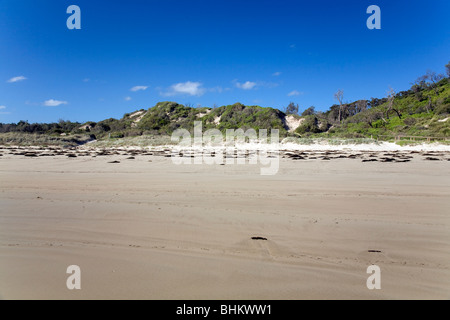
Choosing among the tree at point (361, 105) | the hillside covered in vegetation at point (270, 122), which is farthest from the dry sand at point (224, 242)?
the tree at point (361, 105)

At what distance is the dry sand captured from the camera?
7.00ft

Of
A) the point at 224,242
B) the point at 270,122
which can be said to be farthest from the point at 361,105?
the point at 224,242

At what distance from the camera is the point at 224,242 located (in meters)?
3.06

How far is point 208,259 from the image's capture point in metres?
2.62

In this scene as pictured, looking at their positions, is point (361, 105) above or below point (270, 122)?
above

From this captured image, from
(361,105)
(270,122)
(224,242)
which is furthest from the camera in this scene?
(361,105)

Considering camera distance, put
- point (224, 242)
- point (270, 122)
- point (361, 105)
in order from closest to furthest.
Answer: point (224, 242)
point (270, 122)
point (361, 105)

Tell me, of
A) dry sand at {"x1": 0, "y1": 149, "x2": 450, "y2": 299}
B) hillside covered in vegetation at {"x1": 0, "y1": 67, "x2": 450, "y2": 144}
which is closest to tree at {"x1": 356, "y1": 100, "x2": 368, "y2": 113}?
hillside covered in vegetation at {"x1": 0, "y1": 67, "x2": 450, "y2": 144}

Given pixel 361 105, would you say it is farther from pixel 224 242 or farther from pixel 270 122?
pixel 224 242

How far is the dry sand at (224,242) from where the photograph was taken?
84.0 inches

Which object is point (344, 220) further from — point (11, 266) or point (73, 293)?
point (11, 266)

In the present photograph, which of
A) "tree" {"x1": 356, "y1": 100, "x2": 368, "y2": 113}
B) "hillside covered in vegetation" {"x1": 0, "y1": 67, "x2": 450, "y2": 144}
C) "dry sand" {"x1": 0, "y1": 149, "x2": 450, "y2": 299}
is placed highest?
"tree" {"x1": 356, "y1": 100, "x2": 368, "y2": 113}

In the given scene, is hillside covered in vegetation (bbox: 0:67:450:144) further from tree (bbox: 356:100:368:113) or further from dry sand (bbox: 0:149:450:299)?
dry sand (bbox: 0:149:450:299)
